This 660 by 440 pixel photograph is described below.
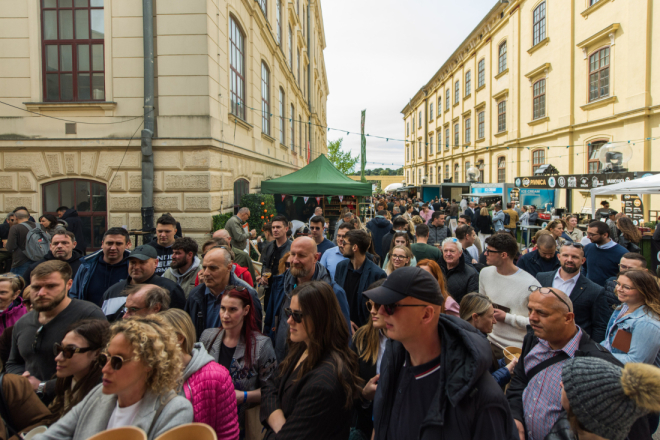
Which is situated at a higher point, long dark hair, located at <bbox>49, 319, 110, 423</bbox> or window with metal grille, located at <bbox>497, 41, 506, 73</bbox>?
window with metal grille, located at <bbox>497, 41, 506, 73</bbox>

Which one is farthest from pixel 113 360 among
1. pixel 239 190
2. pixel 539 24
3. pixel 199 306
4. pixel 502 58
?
pixel 502 58

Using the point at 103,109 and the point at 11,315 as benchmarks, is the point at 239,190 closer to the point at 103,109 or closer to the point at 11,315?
the point at 103,109

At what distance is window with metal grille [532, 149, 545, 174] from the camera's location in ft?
75.9

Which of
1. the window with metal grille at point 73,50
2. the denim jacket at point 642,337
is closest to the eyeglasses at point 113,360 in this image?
the denim jacket at point 642,337

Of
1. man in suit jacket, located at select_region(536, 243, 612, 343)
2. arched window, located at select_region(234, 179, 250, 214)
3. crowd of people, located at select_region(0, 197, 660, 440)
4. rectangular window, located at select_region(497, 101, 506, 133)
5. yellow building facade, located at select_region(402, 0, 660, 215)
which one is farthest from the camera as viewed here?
rectangular window, located at select_region(497, 101, 506, 133)

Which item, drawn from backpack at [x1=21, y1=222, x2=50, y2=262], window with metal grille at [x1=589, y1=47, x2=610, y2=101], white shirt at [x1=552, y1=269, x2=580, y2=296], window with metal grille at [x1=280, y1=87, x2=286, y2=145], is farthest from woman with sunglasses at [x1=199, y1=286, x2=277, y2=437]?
window with metal grille at [x1=589, y1=47, x2=610, y2=101]

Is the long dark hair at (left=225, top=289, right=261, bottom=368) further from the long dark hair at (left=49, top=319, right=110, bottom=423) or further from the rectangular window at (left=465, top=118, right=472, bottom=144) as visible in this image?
the rectangular window at (left=465, top=118, right=472, bottom=144)

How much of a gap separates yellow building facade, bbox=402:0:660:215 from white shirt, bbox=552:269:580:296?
1516 centimetres

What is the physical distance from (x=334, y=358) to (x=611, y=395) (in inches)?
51.0

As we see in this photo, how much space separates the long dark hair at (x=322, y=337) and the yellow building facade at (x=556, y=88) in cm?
1800

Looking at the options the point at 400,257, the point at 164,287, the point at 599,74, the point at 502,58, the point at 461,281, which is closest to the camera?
the point at 164,287

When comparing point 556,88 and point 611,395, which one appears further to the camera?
point 556,88

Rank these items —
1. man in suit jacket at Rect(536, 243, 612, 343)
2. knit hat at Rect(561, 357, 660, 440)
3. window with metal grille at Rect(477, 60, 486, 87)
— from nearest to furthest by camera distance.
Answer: knit hat at Rect(561, 357, 660, 440) → man in suit jacket at Rect(536, 243, 612, 343) → window with metal grille at Rect(477, 60, 486, 87)

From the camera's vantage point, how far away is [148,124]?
340 inches
